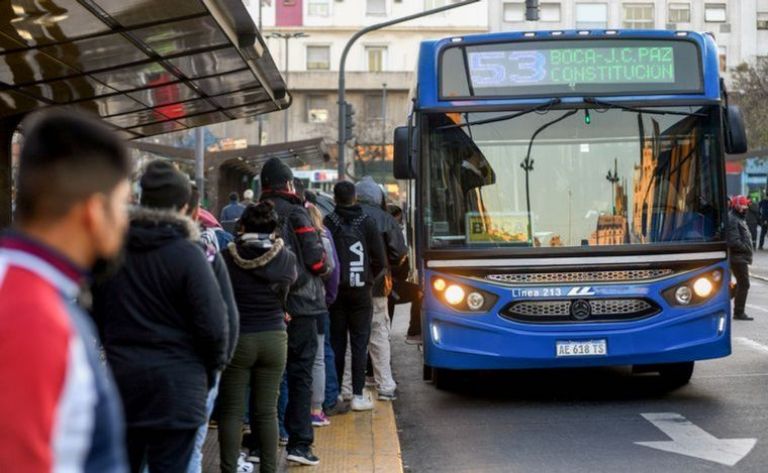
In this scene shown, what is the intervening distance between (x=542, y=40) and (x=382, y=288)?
2452mm

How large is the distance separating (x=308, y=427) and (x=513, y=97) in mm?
3948

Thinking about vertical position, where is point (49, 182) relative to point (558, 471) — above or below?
above

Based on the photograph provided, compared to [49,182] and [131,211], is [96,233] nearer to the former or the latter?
[49,182]

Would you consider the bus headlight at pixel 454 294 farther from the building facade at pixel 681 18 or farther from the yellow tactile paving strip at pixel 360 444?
the building facade at pixel 681 18

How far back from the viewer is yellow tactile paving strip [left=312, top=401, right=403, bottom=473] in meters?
7.82

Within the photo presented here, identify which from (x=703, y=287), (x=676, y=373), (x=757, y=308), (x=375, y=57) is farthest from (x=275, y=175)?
(x=375, y=57)

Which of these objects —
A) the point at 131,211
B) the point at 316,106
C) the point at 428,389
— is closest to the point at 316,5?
the point at 316,106

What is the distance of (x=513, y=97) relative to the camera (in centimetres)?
1052

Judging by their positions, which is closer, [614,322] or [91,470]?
[91,470]

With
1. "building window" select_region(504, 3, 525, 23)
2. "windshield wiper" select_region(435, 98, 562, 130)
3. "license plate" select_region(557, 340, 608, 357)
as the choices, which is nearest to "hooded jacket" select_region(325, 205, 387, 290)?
"windshield wiper" select_region(435, 98, 562, 130)

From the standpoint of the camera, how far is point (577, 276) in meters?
10.2

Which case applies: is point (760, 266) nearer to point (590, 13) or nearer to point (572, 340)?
point (572, 340)

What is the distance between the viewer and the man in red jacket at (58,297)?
228 centimetres

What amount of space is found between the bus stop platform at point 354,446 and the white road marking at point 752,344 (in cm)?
615
